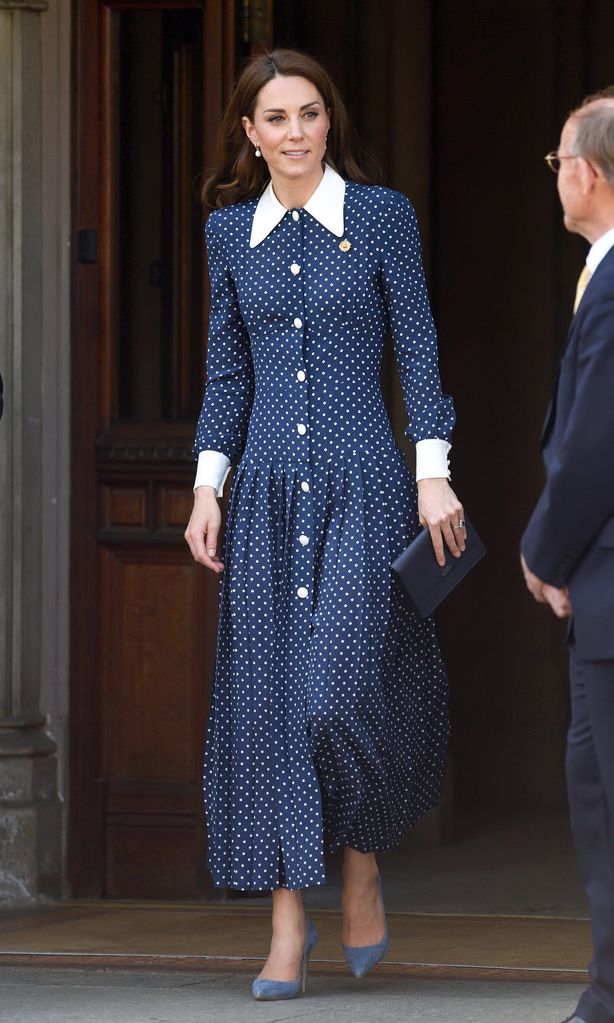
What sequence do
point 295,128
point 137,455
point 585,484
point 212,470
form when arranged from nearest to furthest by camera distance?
point 585,484, point 295,128, point 212,470, point 137,455

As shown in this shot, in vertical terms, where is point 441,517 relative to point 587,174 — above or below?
below

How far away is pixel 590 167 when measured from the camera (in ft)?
11.0

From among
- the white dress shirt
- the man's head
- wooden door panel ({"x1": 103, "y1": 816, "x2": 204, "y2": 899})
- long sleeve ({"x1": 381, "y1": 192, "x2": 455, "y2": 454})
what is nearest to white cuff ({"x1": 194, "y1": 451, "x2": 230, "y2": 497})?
the white dress shirt

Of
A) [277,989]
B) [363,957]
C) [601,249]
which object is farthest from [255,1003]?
[601,249]

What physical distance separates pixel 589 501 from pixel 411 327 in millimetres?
1044

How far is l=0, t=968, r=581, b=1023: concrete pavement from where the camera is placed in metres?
3.96

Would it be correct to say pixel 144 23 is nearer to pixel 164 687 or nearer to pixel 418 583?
pixel 164 687

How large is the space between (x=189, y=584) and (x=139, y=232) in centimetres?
97

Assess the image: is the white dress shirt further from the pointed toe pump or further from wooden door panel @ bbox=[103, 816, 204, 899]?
wooden door panel @ bbox=[103, 816, 204, 899]

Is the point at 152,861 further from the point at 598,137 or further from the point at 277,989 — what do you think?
the point at 598,137

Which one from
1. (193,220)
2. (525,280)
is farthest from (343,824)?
(525,280)

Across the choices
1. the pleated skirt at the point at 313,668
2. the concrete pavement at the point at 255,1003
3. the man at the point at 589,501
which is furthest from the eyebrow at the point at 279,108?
the concrete pavement at the point at 255,1003

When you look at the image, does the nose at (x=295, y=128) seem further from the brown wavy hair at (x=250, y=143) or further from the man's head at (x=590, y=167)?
the man's head at (x=590, y=167)

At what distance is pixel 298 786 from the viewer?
4176 mm
